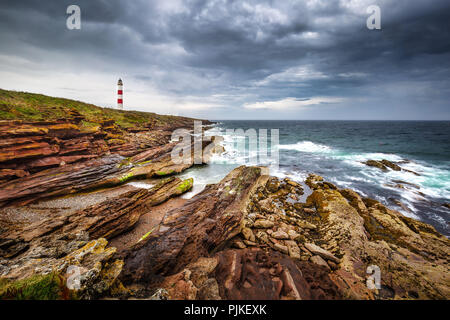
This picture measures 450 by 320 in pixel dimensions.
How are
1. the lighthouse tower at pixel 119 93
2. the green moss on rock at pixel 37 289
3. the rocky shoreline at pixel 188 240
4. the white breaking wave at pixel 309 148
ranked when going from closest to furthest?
the green moss on rock at pixel 37 289 < the rocky shoreline at pixel 188 240 < the white breaking wave at pixel 309 148 < the lighthouse tower at pixel 119 93

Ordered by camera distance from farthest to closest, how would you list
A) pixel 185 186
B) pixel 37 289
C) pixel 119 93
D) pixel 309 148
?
pixel 119 93 → pixel 309 148 → pixel 185 186 → pixel 37 289

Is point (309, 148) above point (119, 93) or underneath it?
underneath

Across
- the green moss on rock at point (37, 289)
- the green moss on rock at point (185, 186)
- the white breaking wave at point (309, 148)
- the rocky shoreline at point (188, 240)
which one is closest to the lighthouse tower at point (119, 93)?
the rocky shoreline at point (188, 240)

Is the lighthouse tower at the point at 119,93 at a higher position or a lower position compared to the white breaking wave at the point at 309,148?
higher

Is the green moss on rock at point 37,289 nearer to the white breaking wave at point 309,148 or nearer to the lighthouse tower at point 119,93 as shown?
the white breaking wave at point 309,148

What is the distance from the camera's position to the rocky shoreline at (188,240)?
4.32m

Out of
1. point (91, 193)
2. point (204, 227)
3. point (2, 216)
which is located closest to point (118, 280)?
point (204, 227)

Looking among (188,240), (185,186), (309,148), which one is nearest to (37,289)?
(188,240)

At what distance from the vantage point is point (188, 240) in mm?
6391

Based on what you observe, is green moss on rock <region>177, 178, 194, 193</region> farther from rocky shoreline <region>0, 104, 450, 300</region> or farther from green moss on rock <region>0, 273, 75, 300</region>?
green moss on rock <region>0, 273, 75, 300</region>

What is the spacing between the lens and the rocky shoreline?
4.32m

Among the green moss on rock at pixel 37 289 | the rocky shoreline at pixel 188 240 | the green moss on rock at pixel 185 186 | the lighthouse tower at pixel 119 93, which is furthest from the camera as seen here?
the lighthouse tower at pixel 119 93

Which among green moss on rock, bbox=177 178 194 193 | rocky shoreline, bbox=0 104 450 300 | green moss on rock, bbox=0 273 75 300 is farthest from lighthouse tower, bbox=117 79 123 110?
green moss on rock, bbox=0 273 75 300

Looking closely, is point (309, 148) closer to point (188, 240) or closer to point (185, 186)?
point (185, 186)
